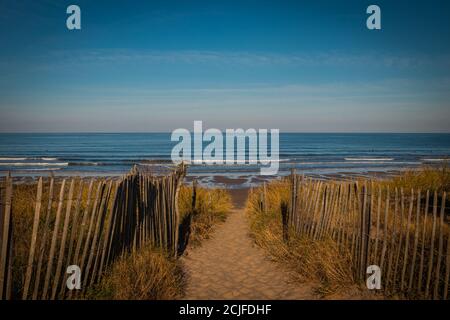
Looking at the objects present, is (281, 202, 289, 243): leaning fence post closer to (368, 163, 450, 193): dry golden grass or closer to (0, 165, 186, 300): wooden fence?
(0, 165, 186, 300): wooden fence

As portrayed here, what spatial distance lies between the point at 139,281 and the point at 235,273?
1871 millimetres

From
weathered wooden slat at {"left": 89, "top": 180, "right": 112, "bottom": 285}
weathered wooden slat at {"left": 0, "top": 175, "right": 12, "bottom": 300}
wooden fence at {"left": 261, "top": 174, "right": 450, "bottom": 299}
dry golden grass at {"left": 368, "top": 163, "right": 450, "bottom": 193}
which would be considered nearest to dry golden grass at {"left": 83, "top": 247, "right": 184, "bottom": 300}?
Answer: weathered wooden slat at {"left": 89, "top": 180, "right": 112, "bottom": 285}

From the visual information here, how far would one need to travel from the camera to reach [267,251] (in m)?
6.74

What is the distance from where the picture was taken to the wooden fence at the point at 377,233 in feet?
13.7

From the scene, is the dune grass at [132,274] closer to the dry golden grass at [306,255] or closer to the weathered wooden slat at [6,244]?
the weathered wooden slat at [6,244]

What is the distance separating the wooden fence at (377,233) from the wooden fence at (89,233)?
8.98 feet

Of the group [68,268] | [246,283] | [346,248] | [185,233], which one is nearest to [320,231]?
[346,248]

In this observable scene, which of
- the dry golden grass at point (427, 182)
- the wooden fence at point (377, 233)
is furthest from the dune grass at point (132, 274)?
the dry golden grass at point (427, 182)

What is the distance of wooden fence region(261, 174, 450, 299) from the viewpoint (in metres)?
4.18

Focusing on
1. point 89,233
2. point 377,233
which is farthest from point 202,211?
point 377,233

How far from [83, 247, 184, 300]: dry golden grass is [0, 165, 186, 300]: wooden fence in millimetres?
165

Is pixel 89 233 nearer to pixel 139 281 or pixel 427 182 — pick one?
pixel 139 281

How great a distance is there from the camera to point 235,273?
577 centimetres
